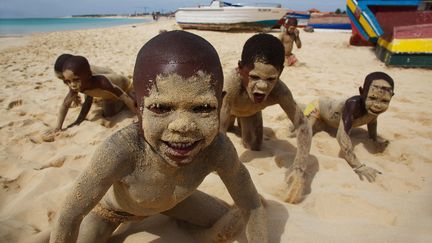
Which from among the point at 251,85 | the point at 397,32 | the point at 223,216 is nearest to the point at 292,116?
the point at 251,85

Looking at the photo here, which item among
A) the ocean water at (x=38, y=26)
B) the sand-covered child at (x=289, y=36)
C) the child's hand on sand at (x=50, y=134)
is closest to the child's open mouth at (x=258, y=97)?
the child's hand on sand at (x=50, y=134)

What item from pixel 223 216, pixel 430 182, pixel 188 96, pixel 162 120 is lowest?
pixel 430 182

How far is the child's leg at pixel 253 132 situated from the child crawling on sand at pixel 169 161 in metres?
1.41

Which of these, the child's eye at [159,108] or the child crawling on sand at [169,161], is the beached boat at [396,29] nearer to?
the child crawling on sand at [169,161]

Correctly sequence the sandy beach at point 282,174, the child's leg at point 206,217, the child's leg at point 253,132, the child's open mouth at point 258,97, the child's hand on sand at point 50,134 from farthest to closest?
1. the child's hand on sand at point 50,134
2. the child's leg at point 253,132
3. the child's open mouth at point 258,97
4. the sandy beach at point 282,174
5. the child's leg at point 206,217

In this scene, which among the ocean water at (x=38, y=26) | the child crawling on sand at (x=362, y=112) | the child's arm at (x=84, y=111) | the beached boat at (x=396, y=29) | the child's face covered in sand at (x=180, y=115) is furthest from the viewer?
the ocean water at (x=38, y=26)

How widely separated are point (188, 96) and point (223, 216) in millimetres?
1087

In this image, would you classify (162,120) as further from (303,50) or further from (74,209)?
(303,50)

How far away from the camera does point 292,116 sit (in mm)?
2943

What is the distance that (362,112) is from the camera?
340 centimetres

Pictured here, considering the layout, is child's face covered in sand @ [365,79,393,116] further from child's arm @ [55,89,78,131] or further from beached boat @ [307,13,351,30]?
beached boat @ [307,13,351,30]

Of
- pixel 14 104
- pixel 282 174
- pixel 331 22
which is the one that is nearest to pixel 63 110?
pixel 14 104

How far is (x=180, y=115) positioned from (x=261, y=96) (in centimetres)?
145

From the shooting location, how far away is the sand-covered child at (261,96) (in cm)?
242
